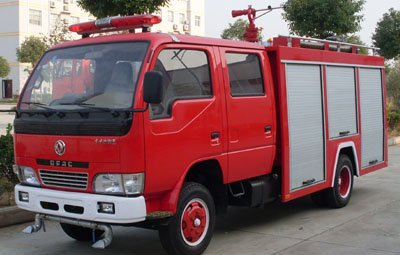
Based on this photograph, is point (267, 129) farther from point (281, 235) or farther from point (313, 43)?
point (313, 43)

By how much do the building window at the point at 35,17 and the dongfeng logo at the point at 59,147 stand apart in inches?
2212

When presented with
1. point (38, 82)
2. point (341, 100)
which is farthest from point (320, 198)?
point (38, 82)

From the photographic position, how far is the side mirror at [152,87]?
485 centimetres

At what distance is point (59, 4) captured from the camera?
2371 inches

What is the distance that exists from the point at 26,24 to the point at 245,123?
183 ft

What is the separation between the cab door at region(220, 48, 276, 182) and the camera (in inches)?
238

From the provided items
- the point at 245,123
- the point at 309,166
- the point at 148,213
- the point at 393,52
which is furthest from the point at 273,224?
the point at 393,52

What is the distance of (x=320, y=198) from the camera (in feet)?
26.6

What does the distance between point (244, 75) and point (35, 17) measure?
5635 cm

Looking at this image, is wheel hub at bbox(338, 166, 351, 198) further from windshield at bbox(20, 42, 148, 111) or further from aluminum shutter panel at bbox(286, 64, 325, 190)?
windshield at bbox(20, 42, 148, 111)

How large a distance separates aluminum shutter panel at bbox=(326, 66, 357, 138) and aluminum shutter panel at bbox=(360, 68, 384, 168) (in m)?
0.35

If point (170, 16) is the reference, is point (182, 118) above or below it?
below

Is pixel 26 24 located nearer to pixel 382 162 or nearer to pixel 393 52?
pixel 393 52

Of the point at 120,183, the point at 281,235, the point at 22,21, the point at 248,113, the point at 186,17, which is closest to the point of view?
the point at 120,183
